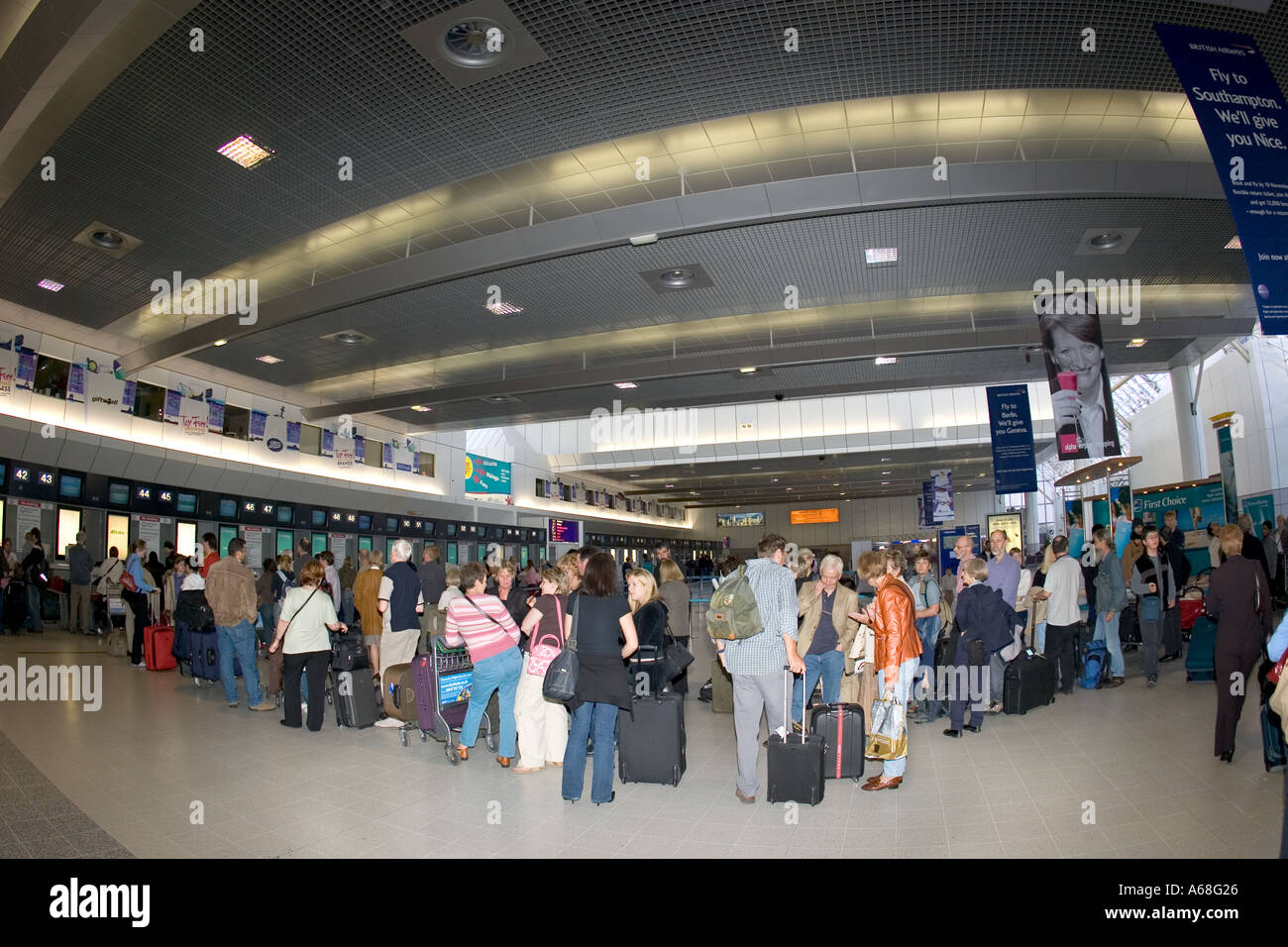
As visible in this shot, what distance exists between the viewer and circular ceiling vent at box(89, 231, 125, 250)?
1000cm

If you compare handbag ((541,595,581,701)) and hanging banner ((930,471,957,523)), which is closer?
handbag ((541,595,581,701))

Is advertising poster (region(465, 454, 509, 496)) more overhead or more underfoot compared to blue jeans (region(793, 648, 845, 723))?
more overhead

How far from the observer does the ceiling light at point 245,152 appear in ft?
26.0

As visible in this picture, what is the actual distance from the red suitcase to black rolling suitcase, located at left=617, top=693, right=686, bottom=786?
31.4 ft

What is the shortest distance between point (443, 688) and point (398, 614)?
1.69 m

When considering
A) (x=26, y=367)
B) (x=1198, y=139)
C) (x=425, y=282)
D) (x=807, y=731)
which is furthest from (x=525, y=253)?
(x=26, y=367)

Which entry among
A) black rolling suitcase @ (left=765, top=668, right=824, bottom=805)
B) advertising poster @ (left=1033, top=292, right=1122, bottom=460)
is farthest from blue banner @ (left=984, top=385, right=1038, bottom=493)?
black rolling suitcase @ (left=765, top=668, right=824, bottom=805)

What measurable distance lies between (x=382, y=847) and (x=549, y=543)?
27.1m

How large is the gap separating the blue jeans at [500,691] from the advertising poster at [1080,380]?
9080 millimetres

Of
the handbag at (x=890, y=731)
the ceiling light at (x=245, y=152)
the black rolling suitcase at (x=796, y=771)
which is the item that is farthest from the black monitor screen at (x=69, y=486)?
the handbag at (x=890, y=731)

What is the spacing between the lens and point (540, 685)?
Result: 21.4ft

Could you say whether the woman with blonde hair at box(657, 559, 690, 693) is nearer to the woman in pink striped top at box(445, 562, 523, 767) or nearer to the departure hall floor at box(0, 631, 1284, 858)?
the departure hall floor at box(0, 631, 1284, 858)

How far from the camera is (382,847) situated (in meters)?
4.44
